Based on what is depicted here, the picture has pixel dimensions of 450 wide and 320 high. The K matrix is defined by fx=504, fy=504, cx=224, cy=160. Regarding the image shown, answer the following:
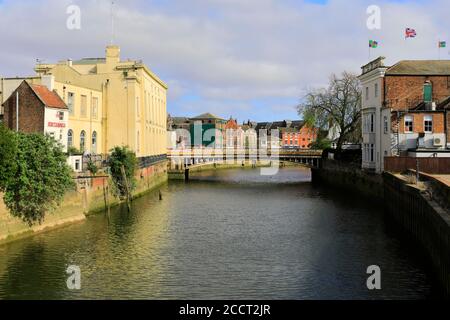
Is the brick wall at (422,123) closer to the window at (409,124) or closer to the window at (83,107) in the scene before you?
the window at (409,124)

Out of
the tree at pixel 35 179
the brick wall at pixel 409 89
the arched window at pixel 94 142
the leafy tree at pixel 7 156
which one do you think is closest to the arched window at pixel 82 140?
the arched window at pixel 94 142

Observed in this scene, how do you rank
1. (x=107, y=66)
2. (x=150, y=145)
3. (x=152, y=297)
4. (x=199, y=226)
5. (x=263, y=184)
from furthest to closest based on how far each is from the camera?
(x=263, y=184)
(x=150, y=145)
(x=107, y=66)
(x=199, y=226)
(x=152, y=297)

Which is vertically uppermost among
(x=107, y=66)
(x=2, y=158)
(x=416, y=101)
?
(x=107, y=66)

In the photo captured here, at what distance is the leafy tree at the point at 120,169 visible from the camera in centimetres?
4588

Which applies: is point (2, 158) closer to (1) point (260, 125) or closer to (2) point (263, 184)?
(2) point (263, 184)

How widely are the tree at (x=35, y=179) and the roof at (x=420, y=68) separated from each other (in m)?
35.8

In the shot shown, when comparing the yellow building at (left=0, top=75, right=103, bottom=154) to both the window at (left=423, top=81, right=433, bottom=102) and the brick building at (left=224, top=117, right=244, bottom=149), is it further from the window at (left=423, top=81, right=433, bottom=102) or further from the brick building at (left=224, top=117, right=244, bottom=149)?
the brick building at (left=224, top=117, right=244, bottom=149)

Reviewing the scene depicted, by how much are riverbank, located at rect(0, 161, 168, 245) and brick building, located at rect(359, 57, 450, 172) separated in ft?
85.7

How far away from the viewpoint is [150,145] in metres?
65.9

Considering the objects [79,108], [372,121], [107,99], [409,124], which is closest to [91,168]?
[79,108]

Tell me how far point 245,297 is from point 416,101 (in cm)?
3895

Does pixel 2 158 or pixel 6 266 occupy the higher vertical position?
pixel 2 158

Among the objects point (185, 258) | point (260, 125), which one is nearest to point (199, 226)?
point (185, 258)

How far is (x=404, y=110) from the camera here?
4969cm
